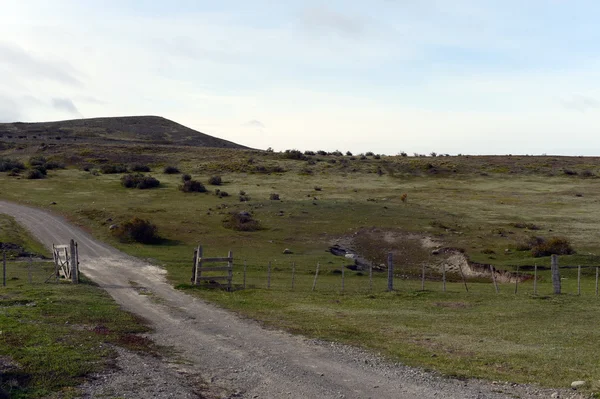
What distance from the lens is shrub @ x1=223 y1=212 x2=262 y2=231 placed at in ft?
182

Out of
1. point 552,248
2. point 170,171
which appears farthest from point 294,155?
point 552,248

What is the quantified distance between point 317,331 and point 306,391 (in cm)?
705

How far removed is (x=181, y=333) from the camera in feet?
65.0

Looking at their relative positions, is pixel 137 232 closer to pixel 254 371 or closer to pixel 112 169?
pixel 254 371

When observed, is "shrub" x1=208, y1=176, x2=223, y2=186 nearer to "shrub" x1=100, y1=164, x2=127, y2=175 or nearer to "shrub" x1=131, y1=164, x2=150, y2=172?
"shrub" x1=131, y1=164, x2=150, y2=172

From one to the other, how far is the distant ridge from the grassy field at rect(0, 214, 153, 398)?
133449 millimetres

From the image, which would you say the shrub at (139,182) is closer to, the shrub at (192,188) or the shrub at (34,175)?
the shrub at (192,188)

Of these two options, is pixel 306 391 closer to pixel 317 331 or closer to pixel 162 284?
pixel 317 331

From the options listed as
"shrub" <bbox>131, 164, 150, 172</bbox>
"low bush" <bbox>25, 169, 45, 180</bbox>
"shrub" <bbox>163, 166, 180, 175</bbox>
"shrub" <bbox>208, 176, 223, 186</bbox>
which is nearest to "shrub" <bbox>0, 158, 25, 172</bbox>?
"low bush" <bbox>25, 169, 45, 180</bbox>

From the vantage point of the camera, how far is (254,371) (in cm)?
1523

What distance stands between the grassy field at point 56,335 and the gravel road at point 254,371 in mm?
690

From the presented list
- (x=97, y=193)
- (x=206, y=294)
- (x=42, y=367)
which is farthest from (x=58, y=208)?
(x=42, y=367)

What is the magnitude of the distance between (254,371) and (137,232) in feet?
123

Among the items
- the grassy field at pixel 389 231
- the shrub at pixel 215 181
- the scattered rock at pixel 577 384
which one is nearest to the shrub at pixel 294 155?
the grassy field at pixel 389 231
